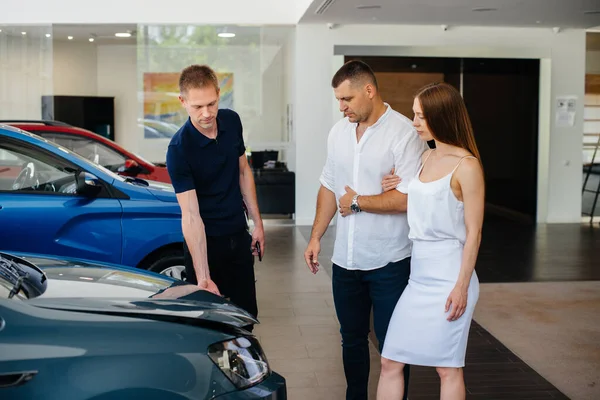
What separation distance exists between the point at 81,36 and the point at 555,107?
7759 mm

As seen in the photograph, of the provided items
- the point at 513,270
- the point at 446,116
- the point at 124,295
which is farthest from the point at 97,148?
the point at 124,295

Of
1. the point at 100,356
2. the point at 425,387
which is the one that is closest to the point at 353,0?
the point at 425,387

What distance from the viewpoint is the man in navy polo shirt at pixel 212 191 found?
4246mm

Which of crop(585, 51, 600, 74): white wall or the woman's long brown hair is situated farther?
crop(585, 51, 600, 74): white wall

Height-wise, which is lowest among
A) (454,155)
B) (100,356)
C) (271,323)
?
(271,323)

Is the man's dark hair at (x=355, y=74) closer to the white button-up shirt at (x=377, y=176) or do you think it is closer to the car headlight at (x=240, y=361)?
the white button-up shirt at (x=377, y=176)

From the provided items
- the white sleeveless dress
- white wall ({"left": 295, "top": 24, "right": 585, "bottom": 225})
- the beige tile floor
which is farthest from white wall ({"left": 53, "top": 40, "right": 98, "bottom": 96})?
the white sleeveless dress

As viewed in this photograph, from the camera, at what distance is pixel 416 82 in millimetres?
14727

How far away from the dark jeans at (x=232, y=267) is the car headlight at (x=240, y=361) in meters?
1.28

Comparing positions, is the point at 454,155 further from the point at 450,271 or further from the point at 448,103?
the point at 450,271

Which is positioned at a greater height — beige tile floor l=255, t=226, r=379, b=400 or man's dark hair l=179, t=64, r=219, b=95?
man's dark hair l=179, t=64, r=219, b=95

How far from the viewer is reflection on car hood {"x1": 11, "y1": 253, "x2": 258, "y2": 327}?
119 inches

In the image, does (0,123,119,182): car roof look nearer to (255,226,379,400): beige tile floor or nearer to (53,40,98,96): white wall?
(255,226,379,400): beige tile floor

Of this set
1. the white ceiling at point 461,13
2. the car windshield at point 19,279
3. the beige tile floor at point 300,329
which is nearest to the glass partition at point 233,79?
the white ceiling at point 461,13
